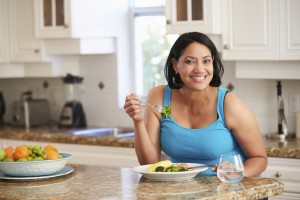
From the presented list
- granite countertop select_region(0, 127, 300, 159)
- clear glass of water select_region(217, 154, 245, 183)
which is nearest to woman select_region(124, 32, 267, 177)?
clear glass of water select_region(217, 154, 245, 183)

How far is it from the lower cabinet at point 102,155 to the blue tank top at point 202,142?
1.39 meters

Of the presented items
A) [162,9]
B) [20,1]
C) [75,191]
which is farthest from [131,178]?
[20,1]

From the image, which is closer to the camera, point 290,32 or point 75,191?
point 75,191

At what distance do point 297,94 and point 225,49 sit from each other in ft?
1.91

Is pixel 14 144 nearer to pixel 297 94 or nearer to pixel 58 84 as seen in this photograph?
pixel 58 84

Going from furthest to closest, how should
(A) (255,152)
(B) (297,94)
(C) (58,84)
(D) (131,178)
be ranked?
(C) (58,84), (B) (297,94), (A) (255,152), (D) (131,178)

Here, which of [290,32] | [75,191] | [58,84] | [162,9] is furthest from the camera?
[58,84]

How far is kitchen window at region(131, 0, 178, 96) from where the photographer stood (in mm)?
5227

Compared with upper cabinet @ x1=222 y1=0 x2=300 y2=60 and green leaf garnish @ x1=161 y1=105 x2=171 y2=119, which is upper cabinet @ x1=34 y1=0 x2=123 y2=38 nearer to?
upper cabinet @ x1=222 y1=0 x2=300 y2=60

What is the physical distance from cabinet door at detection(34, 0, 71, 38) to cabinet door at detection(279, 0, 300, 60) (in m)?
1.62

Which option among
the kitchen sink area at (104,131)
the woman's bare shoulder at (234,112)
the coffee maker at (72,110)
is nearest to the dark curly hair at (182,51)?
the woman's bare shoulder at (234,112)

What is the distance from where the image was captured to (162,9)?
5180mm

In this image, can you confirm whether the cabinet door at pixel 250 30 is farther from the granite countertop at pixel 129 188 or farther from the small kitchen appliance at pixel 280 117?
the granite countertop at pixel 129 188

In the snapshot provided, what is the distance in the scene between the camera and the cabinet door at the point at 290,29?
4.14m
